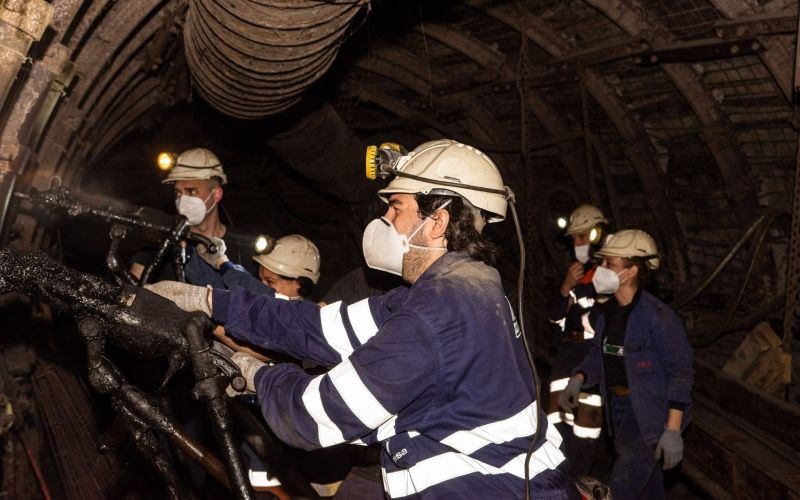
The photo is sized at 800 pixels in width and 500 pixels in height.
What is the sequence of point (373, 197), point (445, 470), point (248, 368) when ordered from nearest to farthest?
point (445, 470) → point (248, 368) → point (373, 197)

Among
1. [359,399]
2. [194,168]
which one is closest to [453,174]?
[359,399]

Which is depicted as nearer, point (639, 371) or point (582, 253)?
point (639, 371)

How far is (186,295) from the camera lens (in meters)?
2.79

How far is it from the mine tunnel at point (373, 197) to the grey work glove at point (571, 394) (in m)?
0.09

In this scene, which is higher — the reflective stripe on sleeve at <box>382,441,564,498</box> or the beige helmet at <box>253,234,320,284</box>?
the beige helmet at <box>253,234,320,284</box>

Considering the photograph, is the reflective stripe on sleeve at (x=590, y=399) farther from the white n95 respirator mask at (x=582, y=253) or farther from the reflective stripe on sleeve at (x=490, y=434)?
the reflective stripe on sleeve at (x=490, y=434)

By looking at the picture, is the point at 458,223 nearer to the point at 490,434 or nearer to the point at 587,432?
the point at 490,434

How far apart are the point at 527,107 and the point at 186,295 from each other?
478 cm

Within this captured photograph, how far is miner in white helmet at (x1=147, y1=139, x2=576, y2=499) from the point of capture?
2193 millimetres

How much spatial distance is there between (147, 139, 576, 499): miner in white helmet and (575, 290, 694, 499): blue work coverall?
231 centimetres

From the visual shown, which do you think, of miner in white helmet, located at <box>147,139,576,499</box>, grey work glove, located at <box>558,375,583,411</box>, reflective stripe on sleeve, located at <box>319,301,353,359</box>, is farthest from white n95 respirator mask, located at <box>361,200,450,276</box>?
grey work glove, located at <box>558,375,583,411</box>

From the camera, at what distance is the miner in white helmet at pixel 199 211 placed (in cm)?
429

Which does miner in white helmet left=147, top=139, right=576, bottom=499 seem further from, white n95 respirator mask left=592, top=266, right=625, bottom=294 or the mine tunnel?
white n95 respirator mask left=592, top=266, right=625, bottom=294

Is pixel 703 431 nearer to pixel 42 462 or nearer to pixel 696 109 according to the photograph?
pixel 696 109
